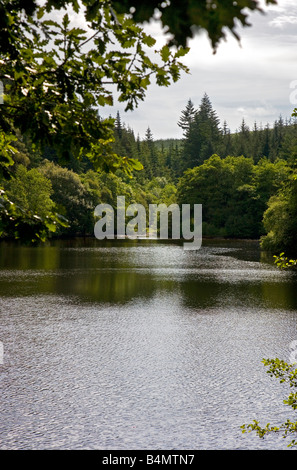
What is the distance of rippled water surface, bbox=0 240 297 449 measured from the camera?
8750 mm

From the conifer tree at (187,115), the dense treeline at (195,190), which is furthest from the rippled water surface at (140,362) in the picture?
the conifer tree at (187,115)

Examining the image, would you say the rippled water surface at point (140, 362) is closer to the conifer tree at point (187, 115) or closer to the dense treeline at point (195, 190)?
the dense treeline at point (195, 190)

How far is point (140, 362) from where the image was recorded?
41.4 ft

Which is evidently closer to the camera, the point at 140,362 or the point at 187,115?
the point at 140,362

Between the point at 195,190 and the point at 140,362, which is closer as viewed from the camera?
the point at 140,362

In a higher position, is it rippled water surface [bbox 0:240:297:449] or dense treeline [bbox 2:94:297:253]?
dense treeline [bbox 2:94:297:253]

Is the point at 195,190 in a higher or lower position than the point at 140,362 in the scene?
higher

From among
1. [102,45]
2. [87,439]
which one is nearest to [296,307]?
[87,439]

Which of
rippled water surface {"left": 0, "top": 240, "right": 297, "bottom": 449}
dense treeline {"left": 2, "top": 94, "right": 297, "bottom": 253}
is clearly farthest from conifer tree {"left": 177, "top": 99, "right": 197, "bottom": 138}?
rippled water surface {"left": 0, "top": 240, "right": 297, "bottom": 449}

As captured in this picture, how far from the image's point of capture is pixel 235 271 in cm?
3312

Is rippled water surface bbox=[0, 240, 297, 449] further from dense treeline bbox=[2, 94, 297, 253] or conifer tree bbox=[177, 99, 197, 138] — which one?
conifer tree bbox=[177, 99, 197, 138]

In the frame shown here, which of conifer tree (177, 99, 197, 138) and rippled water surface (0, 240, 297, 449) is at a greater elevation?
conifer tree (177, 99, 197, 138)

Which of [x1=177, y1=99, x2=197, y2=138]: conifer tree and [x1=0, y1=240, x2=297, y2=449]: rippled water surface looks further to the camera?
[x1=177, y1=99, x2=197, y2=138]: conifer tree

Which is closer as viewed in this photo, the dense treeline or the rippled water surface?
the rippled water surface
